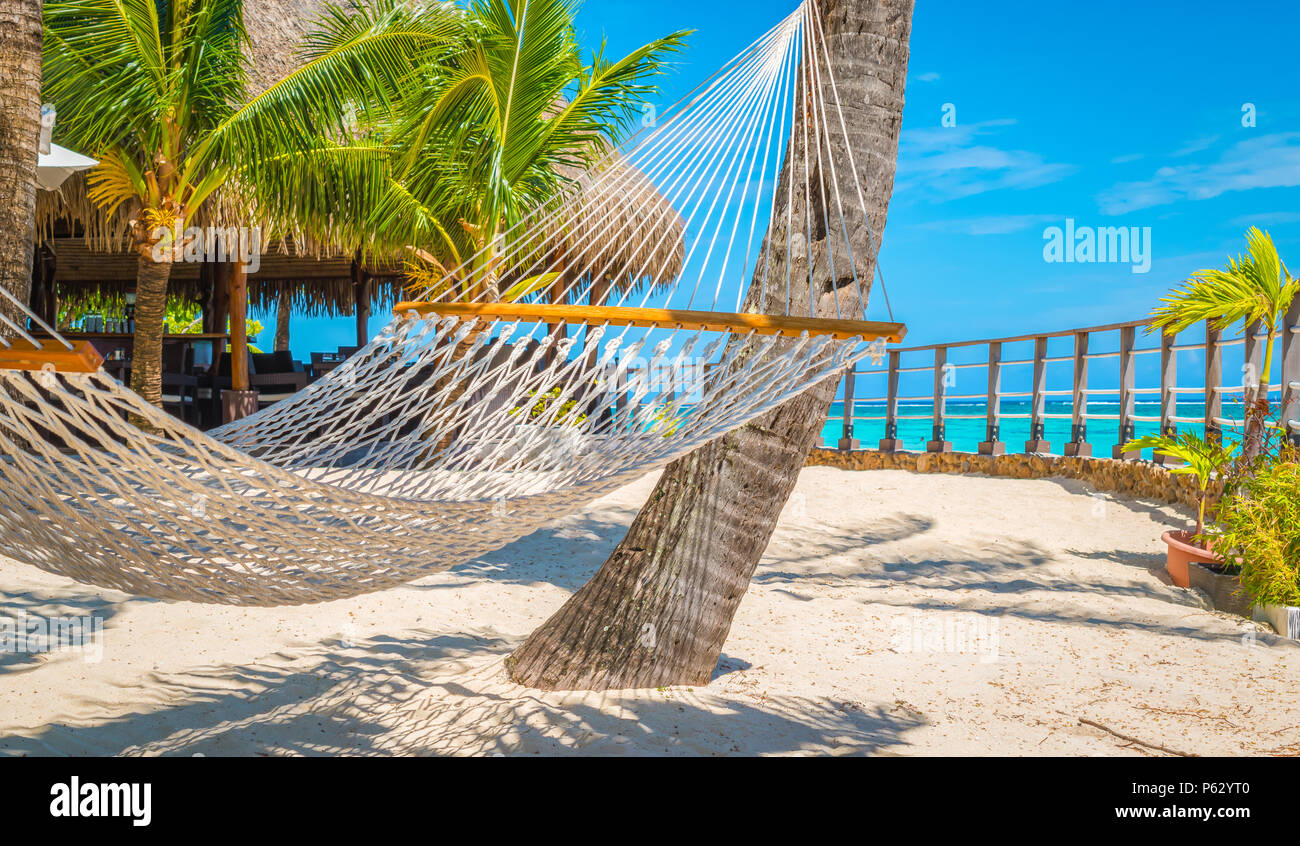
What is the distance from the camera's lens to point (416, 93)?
15.3 ft

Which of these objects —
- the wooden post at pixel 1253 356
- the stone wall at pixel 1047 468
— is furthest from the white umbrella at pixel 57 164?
the stone wall at pixel 1047 468

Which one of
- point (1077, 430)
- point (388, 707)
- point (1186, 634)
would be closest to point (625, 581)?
point (388, 707)

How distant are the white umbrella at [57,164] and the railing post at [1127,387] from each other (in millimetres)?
4846

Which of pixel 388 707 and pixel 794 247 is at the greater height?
pixel 794 247

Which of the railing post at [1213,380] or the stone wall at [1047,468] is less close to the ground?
the railing post at [1213,380]

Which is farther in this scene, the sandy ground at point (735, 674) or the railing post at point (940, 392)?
the railing post at point (940, 392)

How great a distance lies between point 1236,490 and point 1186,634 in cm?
94

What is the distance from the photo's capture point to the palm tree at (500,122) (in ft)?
14.5

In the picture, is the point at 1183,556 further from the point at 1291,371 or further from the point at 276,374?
the point at 276,374

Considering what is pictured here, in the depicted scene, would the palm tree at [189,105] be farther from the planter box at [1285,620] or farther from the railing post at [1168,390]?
the planter box at [1285,620]

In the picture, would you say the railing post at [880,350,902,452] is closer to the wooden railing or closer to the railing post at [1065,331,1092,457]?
the wooden railing

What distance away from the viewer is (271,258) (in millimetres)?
7141
